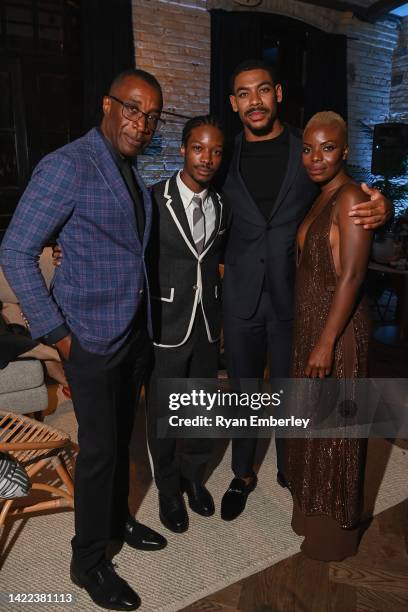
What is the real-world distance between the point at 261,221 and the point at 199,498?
4.39ft

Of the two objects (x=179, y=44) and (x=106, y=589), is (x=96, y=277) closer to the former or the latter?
(x=106, y=589)

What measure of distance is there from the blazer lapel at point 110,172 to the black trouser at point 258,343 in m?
0.88

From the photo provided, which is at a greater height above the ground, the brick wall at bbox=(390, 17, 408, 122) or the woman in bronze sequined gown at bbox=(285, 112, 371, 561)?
the brick wall at bbox=(390, 17, 408, 122)

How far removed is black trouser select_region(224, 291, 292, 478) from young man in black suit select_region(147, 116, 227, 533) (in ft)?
0.34

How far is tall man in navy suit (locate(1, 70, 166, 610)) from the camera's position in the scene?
153cm

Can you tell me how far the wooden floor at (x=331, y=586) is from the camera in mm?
1909

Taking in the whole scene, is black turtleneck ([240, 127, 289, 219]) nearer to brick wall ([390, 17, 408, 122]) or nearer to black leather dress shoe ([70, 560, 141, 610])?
black leather dress shoe ([70, 560, 141, 610])

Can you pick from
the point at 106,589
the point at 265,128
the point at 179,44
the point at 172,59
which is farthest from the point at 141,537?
the point at 179,44

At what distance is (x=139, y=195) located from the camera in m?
1.83

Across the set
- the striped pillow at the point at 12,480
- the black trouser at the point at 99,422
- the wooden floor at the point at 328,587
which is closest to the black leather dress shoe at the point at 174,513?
the wooden floor at the point at 328,587

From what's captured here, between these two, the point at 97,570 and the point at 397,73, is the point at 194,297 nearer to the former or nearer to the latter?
the point at 97,570

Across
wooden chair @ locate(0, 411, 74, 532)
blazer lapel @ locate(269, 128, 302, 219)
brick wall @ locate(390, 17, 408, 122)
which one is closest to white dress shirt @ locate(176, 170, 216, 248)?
blazer lapel @ locate(269, 128, 302, 219)

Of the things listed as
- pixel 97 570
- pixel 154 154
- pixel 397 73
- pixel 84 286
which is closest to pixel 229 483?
pixel 97 570

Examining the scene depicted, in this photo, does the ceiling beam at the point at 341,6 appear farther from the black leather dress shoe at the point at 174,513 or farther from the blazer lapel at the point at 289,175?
the black leather dress shoe at the point at 174,513
